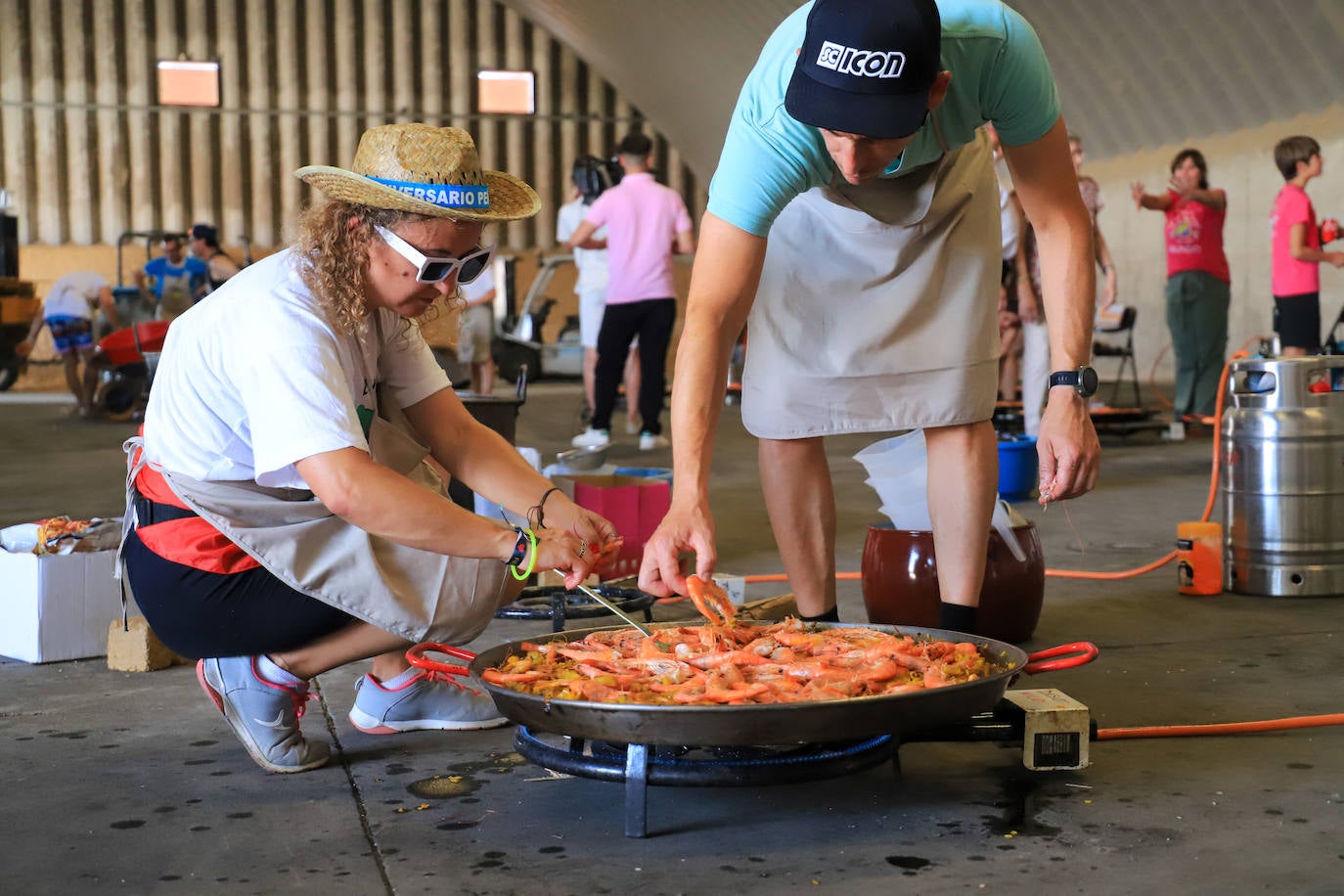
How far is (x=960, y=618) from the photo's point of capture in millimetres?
3021

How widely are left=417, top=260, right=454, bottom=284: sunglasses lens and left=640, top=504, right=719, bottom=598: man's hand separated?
0.60m

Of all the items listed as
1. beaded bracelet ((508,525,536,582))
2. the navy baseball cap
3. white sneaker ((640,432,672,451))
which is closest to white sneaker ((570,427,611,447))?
white sneaker ((640,432,672,451))

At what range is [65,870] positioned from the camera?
2.15 m

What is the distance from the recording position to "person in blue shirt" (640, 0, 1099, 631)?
7.47ft

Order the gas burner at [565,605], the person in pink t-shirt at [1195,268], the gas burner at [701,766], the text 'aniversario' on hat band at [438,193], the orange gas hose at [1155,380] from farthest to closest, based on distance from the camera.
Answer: the orange gas hose at [1155,380] → the person in pink t-shirt at [1195,268] → the gas burner at [565,605] → the text 'aniversario' on hat band at [438,193] → the gas burner at [701,766]

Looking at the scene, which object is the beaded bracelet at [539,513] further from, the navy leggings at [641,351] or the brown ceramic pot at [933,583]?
the navy leggings at [641,351]

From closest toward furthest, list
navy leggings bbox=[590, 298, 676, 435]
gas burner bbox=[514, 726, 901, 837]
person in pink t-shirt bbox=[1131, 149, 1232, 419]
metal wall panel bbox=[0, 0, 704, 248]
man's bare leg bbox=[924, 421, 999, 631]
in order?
1. gas burner bbox=[514, 726, 901, 837]
2. man's bare leg bbox=[924, 421, 999, 631]
3. navy leggings bbox=[590, 298, 676, 435]
4. person in pink t-shirt bbox=[1131, 149, 1232, 419]
5. metal wall panel bbox=[0, 0, 704, 248]

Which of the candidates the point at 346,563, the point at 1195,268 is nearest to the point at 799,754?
the point at 346,563

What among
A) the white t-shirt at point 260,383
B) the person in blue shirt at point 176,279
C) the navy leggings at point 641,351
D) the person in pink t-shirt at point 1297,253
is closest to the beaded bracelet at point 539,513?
the white t-shirt at point 260,383

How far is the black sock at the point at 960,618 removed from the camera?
119 inches

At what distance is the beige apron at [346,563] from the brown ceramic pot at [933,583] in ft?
4.19

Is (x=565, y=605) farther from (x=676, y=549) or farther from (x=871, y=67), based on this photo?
(x=871, y=67)

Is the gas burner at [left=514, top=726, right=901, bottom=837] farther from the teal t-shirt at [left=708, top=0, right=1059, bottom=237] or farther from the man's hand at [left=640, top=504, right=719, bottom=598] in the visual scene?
the teal t-shirt at [left=708, top=0, right=1059, bottom=237]

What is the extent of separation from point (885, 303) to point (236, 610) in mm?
1407
